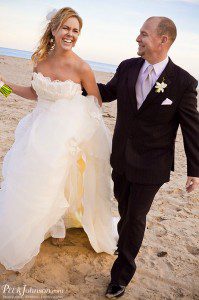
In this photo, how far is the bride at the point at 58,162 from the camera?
3.41 m

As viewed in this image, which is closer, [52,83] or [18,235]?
[18,235]

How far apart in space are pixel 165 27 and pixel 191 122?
0.85 meters

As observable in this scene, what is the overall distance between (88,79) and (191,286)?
2474mm

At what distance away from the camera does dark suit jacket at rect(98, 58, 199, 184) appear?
3.02m

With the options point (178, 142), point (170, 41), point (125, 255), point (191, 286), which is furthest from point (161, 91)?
point (178, 142)

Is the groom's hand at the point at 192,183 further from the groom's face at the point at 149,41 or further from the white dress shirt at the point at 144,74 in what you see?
the groom's face at the point at 149,41

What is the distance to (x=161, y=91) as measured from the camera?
9.88 ft

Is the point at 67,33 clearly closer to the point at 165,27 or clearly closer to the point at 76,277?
the point at 165,27

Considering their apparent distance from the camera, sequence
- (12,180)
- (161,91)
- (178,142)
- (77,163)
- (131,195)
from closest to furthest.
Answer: (161,91) → (131,195) → (12,180) → (77,163) → (178,142)

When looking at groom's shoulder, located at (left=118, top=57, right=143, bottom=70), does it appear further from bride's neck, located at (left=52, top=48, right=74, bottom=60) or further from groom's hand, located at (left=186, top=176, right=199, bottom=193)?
groom's hand, located at (left=186, top=176, right=199, bottom=193)

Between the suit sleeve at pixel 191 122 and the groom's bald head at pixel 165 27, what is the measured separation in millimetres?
454

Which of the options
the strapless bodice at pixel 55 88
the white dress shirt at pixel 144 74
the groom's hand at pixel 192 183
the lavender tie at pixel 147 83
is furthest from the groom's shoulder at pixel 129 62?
the groom's hand at pixel 192 183

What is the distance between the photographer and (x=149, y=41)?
9.94ft

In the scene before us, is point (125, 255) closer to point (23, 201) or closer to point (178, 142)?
point (23, 201)
